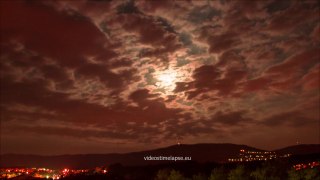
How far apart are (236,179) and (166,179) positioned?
1229 centimetres

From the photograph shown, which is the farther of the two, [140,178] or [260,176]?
[140,178]

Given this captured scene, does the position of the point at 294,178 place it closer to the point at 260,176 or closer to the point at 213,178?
the point at 260,176

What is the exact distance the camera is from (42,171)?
87.4 m

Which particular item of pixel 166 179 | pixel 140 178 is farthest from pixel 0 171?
pixel 166 179

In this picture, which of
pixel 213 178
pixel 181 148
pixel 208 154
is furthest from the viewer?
pixel 181 148

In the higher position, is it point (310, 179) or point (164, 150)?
point (164, 150)

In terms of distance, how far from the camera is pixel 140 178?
6969 centimetres

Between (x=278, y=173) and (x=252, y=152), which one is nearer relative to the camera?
(x=278, y=173)

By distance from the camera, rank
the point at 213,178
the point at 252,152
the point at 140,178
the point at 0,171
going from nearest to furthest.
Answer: the point at 213,178 < the point at 140,178 < the point at 0,171 < the point at 252,152

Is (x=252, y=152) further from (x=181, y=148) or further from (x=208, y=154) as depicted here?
(x=181, y=148)

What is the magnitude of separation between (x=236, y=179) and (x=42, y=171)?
196 ft

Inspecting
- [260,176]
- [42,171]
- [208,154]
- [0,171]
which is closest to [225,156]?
[208,154]

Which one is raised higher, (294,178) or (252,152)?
(252,152)

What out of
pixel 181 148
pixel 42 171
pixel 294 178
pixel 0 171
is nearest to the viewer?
pixel 294 178
